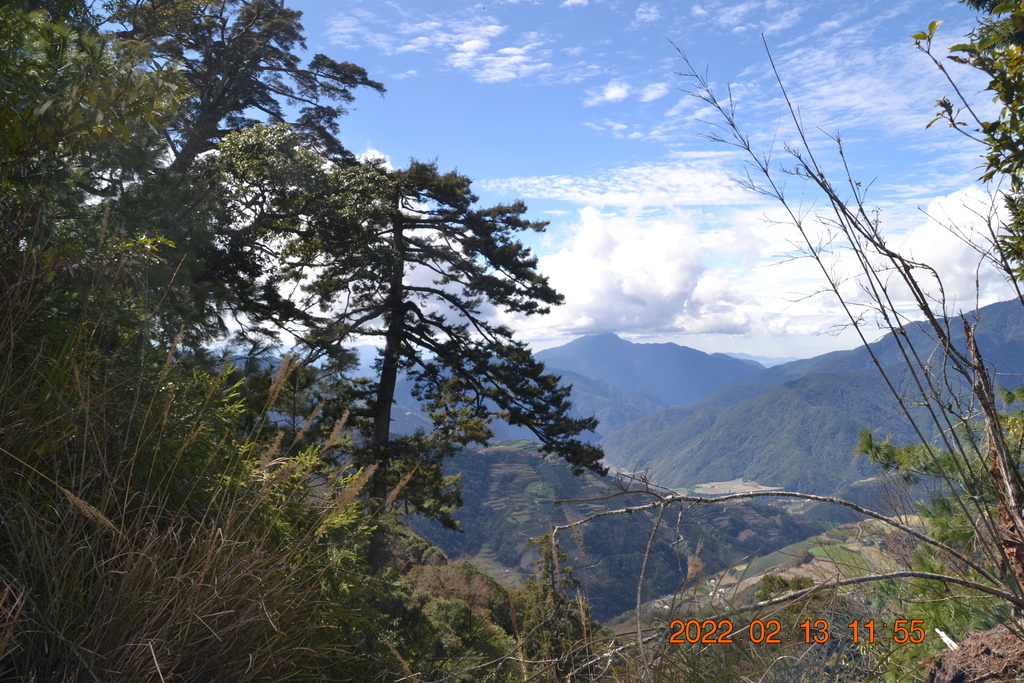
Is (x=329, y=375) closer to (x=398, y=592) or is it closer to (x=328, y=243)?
(x=328, y=243)

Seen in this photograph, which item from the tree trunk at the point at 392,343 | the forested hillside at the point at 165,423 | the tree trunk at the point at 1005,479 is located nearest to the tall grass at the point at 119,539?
the forested hillside at the point at 165,423

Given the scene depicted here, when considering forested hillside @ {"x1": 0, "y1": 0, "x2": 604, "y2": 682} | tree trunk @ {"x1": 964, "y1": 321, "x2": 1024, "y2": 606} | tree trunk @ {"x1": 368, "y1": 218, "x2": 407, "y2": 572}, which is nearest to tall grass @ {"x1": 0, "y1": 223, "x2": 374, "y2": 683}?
forested hillside @ {"x1": 0, "y1": 0, "x2": 604, "y2": 682}

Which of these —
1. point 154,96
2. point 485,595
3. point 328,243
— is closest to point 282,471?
point 154,96

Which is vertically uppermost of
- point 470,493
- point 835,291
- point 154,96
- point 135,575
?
point 154,96

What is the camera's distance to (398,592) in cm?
1155

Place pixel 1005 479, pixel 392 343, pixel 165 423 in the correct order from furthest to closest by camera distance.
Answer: pixel 392 343 → pixel 165 423 → pixel 1005 479

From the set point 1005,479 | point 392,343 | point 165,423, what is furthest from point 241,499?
point 392,343

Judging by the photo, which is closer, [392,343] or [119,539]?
[119,539]

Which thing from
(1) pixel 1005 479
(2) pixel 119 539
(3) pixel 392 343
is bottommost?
(1) pixel 1005 479

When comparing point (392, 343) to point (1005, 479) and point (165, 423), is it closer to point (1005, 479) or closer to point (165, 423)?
point (165, 423)

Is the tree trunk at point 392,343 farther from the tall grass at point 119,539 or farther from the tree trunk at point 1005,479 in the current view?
the tree trunk at point 1005,479

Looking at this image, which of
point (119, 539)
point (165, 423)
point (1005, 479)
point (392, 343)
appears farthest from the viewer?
point (392, 343)

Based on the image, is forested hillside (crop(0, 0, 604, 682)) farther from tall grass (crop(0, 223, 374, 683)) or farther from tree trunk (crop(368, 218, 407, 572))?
tree trunk (crop(368, 218, 407, 572))

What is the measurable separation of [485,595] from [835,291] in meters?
18.6
